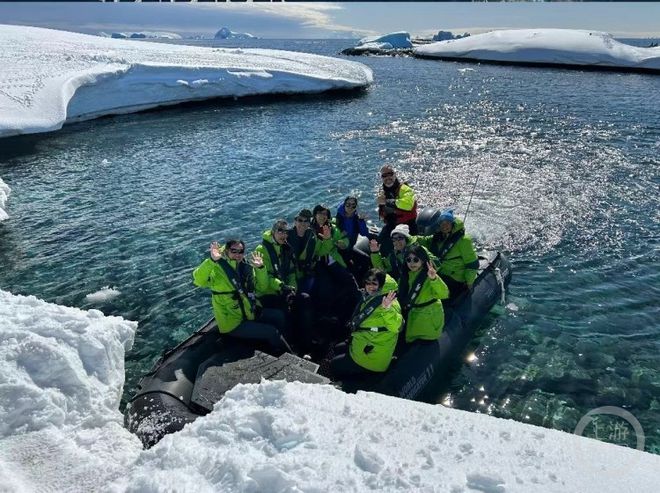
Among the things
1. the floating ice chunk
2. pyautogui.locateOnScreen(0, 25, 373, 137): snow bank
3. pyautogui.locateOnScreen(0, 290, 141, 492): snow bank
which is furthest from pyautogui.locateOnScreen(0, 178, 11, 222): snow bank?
pyautogui.locateOnScreen(0, 290, 141, 492): snow bank

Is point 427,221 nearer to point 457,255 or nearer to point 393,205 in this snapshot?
point 393,205

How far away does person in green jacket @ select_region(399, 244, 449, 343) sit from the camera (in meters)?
6.71

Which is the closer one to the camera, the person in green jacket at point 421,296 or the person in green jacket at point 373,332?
the person in green jacket at point 373,332

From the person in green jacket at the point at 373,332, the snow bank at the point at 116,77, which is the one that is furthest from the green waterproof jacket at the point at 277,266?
the snow bank at the point at 116,77

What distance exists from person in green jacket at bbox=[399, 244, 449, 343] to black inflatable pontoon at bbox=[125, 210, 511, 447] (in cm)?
20

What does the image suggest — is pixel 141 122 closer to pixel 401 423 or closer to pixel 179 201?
pixel 179 201

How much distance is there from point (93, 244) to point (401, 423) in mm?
10057

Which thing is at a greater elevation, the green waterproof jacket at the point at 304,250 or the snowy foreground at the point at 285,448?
the green waterproof jacket at the point at 304,250

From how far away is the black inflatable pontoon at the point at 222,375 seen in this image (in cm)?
594

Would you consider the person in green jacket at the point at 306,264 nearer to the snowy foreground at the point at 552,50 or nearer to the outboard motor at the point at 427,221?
the outboard motor at the point at 427,221

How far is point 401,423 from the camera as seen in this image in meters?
4.72

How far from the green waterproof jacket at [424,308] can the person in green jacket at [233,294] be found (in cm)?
174

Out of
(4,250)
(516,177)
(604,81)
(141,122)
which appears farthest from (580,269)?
(604,81)

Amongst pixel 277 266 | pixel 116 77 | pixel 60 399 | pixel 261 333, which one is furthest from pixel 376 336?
pixel 116 77
